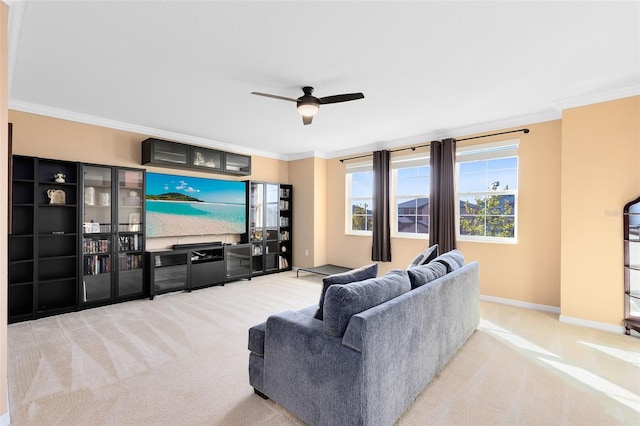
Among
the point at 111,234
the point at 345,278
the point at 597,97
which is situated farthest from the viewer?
the point at 111,234

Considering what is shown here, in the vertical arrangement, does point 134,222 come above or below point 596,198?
below

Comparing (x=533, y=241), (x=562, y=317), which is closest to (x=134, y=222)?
(x=533, y=241)

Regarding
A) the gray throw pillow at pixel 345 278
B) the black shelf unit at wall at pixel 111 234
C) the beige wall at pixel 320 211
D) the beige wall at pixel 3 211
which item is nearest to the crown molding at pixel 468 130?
the beige wall at pixel 320 211

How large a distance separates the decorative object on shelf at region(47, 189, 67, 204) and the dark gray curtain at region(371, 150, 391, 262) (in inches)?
191

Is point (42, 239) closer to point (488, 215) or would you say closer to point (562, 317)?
point (488, 215)

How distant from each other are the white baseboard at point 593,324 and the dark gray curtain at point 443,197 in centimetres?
162

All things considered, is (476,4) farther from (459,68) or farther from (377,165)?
(377,165)

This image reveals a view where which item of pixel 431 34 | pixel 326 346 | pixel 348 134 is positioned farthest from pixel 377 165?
pixel 326 346

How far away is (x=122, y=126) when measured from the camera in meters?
4.63

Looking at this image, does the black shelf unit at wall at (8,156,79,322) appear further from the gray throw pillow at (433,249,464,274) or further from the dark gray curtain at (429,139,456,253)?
the dark gray curtain at (429,139,456,253)

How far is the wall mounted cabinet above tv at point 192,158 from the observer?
15.6 ft

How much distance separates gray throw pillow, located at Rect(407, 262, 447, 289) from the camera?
2371mm

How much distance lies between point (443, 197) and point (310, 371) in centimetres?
390

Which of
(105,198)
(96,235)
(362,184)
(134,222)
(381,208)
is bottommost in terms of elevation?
(96,235)
